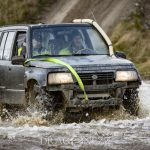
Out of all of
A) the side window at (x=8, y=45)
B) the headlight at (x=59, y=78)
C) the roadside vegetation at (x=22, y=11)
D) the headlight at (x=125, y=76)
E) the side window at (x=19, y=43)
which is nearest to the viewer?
the headlight at (x=59, y=78)

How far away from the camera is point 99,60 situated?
38.2 feet

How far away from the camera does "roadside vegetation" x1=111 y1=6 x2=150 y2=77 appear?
28.3 metres

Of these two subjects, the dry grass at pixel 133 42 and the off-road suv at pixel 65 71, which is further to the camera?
the dry grass at pixel 133 42

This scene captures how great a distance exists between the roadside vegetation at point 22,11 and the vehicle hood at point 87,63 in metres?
27.1

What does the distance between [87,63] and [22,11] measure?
1119 inches

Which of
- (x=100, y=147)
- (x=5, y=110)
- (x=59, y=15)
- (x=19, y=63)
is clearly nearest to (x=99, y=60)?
(x=19, y=63)

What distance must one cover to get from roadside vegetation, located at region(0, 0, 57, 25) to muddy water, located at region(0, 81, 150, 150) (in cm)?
2742

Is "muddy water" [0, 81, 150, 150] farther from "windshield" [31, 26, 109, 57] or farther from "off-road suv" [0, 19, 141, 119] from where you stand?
"windshield" [31, 26, 109, 57]

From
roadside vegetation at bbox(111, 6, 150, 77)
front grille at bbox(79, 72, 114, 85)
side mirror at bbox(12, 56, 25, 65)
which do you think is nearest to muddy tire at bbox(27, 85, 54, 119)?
front grille at bbox(79, 72, 114, 85)

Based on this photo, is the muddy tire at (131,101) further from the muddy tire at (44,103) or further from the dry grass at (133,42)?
the dry grass at (133,42)

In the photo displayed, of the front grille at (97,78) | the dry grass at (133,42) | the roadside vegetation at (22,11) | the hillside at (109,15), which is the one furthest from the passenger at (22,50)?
the roadside vegetation at (22,11)

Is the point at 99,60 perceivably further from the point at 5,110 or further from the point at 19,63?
the point at 5,110

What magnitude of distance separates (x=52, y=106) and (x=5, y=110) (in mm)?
2458

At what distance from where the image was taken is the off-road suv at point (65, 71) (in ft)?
36.2
